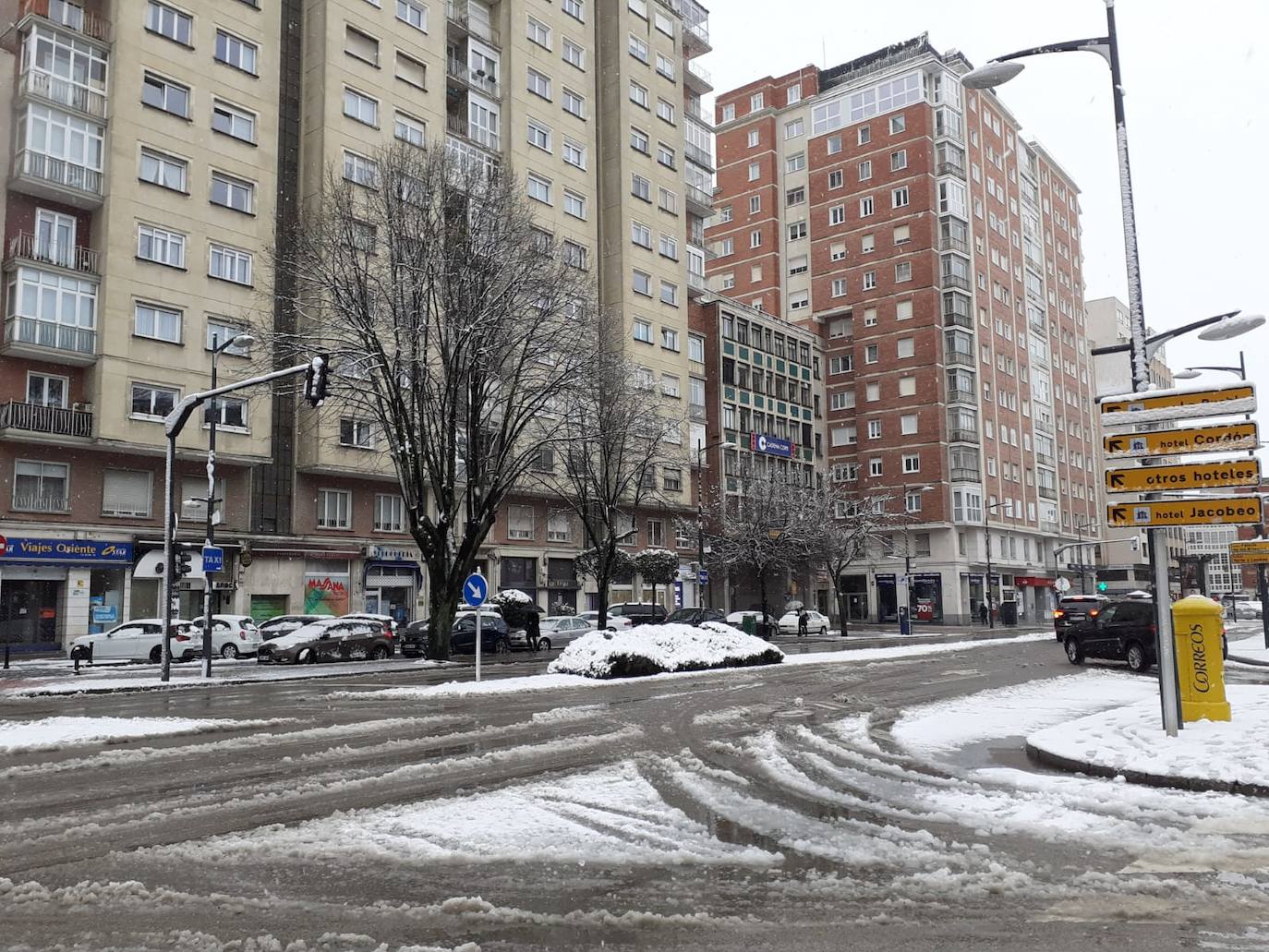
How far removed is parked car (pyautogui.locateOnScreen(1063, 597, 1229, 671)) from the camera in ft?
75.0

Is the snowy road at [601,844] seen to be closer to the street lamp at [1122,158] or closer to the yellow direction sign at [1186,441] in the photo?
the yellow direction sign at [1186,441]

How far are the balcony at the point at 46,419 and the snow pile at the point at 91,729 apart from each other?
22786 millimetres

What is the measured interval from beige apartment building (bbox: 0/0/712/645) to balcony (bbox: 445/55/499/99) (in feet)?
0.41

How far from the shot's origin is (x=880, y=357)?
75.4 meters

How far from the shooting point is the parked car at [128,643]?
30.5m

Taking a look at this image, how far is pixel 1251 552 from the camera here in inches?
1049

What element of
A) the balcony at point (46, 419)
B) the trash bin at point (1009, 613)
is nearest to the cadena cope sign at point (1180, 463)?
the balcony at point (46, 419)

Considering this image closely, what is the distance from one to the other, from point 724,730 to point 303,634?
71.7ft

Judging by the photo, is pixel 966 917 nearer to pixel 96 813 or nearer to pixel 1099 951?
pixel 1099 951

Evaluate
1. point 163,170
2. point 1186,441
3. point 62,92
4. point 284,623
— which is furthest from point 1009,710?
point 62,92

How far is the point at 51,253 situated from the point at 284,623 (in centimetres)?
1515

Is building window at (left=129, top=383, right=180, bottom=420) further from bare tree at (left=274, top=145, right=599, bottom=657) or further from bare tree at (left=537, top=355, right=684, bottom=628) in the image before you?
bare tree at (left=537, top=355, right=684, bottom=628)

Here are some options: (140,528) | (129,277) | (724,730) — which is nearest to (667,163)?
(129,277)

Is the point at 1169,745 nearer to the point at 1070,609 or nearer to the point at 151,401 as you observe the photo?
the point at 1070,609
